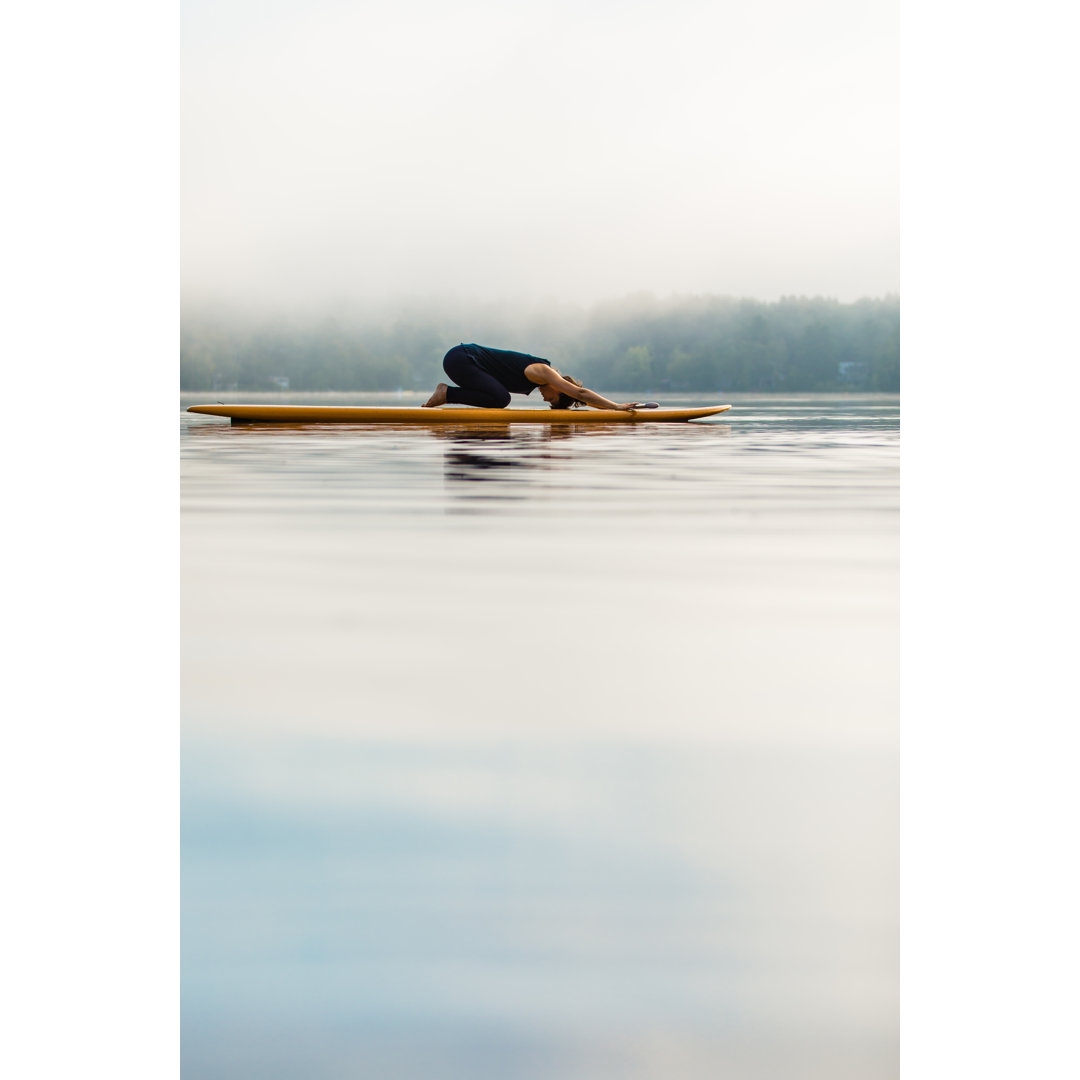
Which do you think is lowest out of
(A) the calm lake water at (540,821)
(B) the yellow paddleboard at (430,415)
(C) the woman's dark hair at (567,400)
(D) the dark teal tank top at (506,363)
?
(A) the calm lake water at (540,821)

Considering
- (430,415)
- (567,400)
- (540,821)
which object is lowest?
(540,821)

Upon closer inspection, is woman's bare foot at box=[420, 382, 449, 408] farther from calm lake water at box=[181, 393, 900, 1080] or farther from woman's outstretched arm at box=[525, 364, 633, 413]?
calm lake water at box=[181, 393, 900, 1080]

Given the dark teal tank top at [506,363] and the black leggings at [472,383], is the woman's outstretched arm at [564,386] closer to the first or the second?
the dark teal tank top at [506,363]

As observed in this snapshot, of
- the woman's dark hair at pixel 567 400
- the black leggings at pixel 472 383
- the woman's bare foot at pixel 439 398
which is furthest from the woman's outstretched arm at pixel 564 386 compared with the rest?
the woman's bare foot at pixel 439 398

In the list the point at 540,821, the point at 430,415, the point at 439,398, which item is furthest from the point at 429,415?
the point at 540,821

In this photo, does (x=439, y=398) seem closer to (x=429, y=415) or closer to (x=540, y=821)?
(x=429, y=415)

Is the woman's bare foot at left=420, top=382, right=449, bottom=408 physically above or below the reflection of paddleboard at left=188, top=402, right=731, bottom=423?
above

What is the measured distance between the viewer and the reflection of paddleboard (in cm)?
557

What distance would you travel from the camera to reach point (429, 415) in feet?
18.0

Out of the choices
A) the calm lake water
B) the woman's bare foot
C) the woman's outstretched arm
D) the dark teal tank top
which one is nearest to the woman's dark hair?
the woman's outstretched arm

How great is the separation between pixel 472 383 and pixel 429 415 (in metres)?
0.52

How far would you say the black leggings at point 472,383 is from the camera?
5793 millimetres

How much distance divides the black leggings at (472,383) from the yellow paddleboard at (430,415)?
8 centimetres

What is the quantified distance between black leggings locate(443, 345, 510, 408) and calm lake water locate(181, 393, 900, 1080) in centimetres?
415
